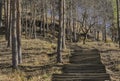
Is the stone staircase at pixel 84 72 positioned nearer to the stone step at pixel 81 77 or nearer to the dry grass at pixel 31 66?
the stone step at pixel 81 77

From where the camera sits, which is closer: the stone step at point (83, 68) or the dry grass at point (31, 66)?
the dry grass at point (31, 66)

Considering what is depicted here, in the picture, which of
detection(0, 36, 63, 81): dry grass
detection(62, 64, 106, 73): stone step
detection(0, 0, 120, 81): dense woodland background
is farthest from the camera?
detection(0, 0, 120, 81): dense woodland background

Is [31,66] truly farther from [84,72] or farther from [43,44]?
[43,44]

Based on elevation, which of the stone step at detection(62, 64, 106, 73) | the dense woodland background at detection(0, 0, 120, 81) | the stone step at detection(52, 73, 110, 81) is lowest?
the stone step at detection(52, 73, 110, 81)

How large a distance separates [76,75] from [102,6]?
127 ft

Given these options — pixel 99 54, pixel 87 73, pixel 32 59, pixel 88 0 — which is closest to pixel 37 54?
pixel 32 59

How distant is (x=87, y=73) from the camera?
2211cm

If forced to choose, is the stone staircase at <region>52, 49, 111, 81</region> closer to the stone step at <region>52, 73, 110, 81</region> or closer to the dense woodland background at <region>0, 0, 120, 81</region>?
the stone step at <region>52, 73, 110, 81</region>

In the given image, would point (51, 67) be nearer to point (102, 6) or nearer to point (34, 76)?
point (34, 76)

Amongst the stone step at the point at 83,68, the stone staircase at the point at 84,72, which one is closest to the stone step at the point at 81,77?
the stone staircase at the point at 84,72

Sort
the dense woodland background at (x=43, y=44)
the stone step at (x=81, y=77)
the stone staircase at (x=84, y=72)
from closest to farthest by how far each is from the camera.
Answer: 1. the stone step at (x=81, y=77)
2. the stone staircase at (x=84, y=72)
3. the dense woodland background at (x=43, y=44)

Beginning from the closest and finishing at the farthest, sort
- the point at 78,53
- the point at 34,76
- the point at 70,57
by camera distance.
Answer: the point at 34,76, the point at 70,57, the point at 78,53

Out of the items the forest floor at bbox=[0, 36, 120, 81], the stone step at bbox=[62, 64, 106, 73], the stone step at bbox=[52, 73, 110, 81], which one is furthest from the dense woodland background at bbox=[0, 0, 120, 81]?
the stone step at bbox=[62, 64, 106, 73]

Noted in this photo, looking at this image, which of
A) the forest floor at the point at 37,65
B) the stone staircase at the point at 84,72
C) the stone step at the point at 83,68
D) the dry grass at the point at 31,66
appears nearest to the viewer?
the dry grass at the point at 31,66
